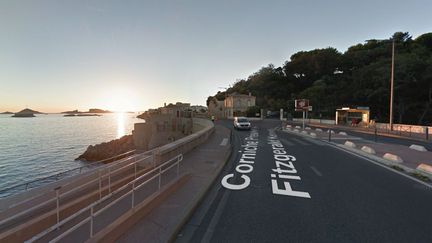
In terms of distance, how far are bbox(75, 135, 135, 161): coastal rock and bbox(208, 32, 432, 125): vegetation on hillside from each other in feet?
141

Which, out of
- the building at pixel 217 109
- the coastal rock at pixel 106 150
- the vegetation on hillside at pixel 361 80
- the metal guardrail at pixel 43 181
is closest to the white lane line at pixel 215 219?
the metal guardrail at pixel 43 181

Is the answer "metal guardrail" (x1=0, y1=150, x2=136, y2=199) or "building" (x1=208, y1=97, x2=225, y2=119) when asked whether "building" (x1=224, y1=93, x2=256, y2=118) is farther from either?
"metal guardrail" (x1=0, y1=150, x2=136, y2=199)

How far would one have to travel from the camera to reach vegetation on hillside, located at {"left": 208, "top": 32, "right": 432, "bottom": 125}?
3956cm

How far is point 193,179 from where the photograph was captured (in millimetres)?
7258

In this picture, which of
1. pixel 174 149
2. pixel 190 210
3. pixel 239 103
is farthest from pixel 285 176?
pixel 239 103

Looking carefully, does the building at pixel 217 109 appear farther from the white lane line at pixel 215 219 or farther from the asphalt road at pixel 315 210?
the white lane line at pixel 215 219

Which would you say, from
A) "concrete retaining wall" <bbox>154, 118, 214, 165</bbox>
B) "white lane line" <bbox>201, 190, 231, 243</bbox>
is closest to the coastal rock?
"concrete retaining wall" <bbox>154, 118, 214, 165</bbox>

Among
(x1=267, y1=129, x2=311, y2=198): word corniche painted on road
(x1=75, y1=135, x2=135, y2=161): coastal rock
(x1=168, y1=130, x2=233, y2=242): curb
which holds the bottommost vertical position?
(x1=75, y1=135, x2=135, y2=161): coastal rock

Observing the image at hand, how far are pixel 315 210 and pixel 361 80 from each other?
52.2m

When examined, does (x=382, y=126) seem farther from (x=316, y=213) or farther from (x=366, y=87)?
(x=316, y=213)

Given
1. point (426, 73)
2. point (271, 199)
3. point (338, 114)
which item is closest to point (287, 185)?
point (271, 199)

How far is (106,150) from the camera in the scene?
35219mm

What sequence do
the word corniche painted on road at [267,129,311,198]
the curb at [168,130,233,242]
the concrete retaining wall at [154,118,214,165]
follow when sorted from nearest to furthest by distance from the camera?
the curb at [168,130,233,242] < the word corniche painted on road at [267,129,311,198] < the concrete retaining wall at [154,118,214,165]

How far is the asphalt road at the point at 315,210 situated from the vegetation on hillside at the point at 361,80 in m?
40.2
